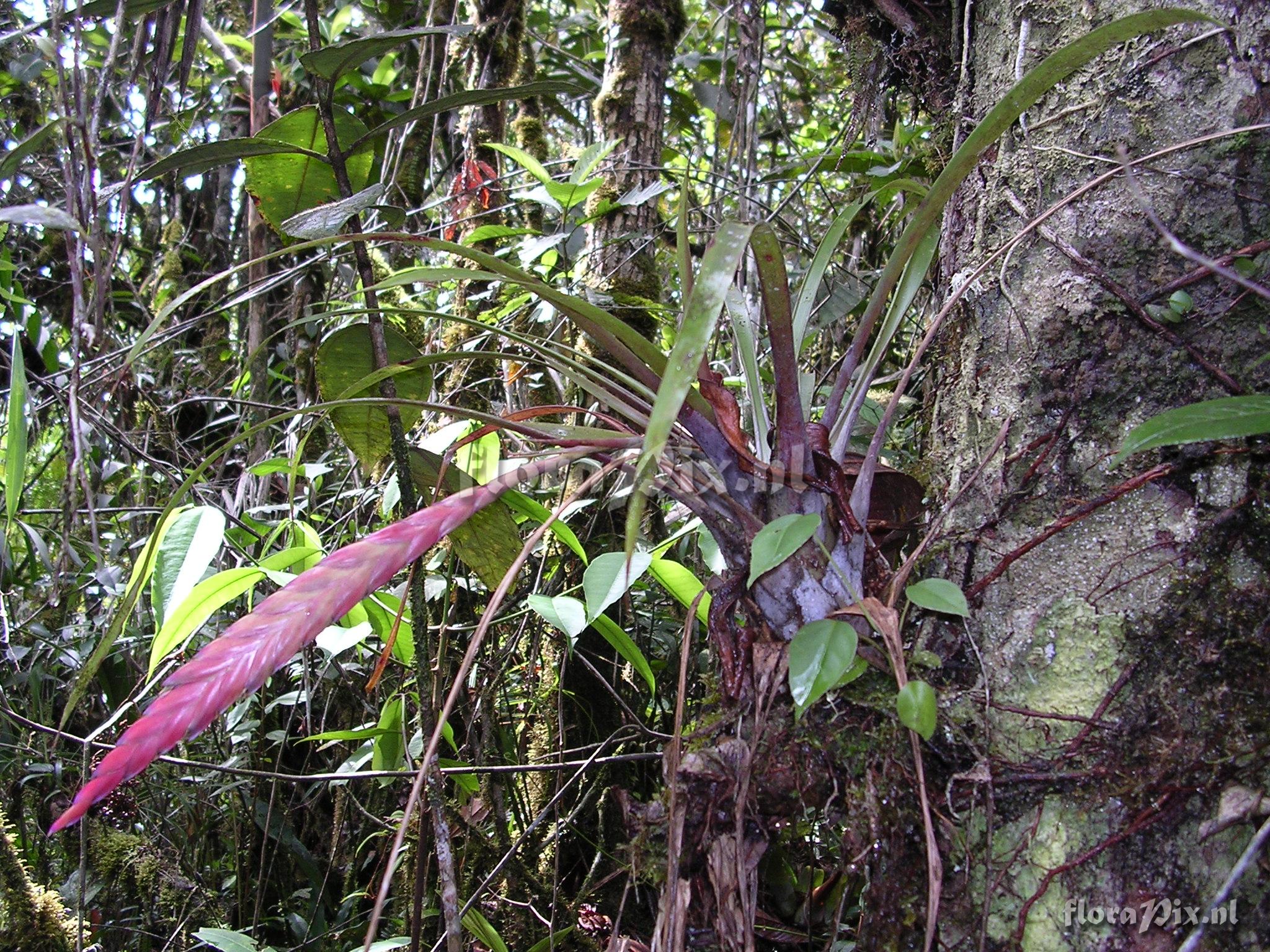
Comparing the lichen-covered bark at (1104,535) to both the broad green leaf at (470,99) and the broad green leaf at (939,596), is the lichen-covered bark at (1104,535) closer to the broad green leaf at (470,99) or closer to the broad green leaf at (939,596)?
the broad green leaf at (939,596)

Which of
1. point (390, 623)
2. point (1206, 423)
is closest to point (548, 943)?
point (390, 623)

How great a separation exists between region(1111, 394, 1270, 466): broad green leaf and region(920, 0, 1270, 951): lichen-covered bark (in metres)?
0.09

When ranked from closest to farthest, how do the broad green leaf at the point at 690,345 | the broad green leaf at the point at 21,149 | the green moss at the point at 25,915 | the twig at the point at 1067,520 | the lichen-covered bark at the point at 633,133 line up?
the broad green leaf at the point at 690,345 < the twig at the point at 1067,520 < the broad green leaf at the point at 21,149 < the green moss at the point at 25,915 < the lichen-covered bark at the point at 633,133

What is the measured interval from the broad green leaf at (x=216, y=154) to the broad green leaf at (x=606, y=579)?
1.68 ft

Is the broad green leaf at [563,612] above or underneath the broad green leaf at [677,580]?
underneath

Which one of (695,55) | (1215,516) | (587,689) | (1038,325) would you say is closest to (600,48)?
(695,55)

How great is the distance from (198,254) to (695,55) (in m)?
1.74

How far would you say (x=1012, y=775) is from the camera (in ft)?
1.85

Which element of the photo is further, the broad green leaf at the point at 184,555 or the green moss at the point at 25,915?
the green moss at the point at 25,915

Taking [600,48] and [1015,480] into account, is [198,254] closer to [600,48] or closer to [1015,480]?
[600,48]

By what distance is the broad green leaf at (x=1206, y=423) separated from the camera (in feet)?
1.58

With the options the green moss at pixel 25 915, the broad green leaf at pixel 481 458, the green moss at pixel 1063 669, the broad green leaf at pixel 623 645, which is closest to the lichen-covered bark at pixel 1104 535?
the green moss at pixel 1063 669

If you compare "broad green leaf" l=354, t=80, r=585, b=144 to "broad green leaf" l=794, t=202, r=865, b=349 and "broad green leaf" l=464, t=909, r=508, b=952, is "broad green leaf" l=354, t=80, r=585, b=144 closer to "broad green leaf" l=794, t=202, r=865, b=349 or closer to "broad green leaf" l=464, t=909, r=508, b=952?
"broad green leaf" l=794, t=202, r=865, b=349

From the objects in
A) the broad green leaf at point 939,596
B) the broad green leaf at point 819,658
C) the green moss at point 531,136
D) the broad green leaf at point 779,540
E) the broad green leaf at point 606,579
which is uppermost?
the green moss at point 531,136
